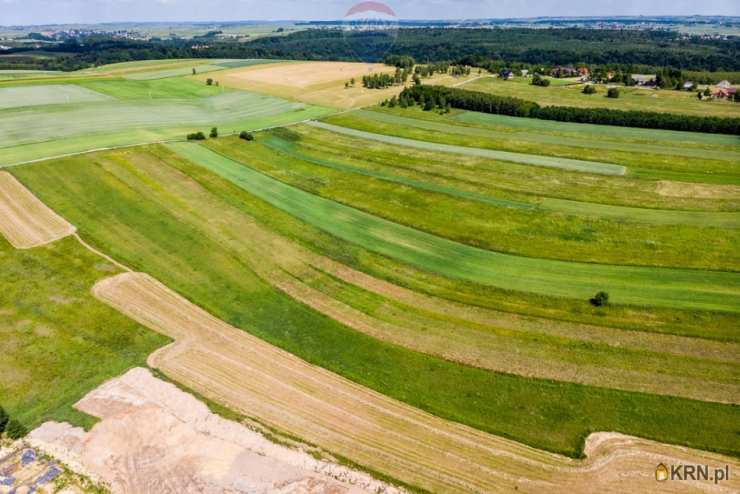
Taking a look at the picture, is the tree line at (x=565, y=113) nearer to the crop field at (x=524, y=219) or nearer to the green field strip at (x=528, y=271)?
the crop field at (x=524, y=219)

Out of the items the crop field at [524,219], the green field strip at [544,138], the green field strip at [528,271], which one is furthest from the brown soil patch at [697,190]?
the green field strip at [528,271]

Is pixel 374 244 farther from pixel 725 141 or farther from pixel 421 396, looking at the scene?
pixel 725 141

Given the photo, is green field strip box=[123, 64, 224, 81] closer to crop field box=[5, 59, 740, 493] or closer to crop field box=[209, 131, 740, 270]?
crop field box=[5, 59, 740, 493]

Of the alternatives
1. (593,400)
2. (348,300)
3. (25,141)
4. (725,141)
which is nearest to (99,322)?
(348,300)

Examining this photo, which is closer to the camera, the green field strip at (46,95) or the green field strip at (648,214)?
the green field strip at (648,214)

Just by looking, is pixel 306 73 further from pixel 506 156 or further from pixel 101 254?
pixel 101 254

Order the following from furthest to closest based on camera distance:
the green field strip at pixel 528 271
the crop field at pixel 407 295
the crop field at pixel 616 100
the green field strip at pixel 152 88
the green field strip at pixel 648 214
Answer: the green field strip at pixel 152 88 → the crop field at pixel 616 100 → the green field strip at pixel 648 214 → the green field strip at pixel 528 271 → the crop field at pixel 407 295

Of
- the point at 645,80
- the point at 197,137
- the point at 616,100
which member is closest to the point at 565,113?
the point at 616,100
